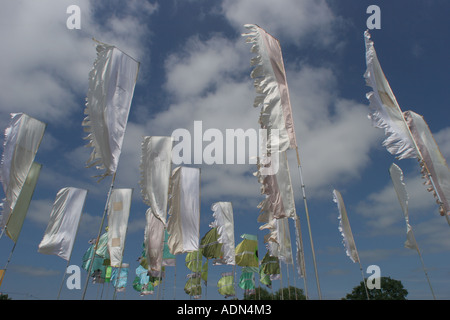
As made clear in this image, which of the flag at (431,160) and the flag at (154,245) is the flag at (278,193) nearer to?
the flag at (431,160)

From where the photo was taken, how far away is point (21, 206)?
47.0 ft

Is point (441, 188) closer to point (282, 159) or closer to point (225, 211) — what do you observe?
point (282, 159)

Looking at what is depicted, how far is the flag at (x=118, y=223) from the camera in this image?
14961 millimetres

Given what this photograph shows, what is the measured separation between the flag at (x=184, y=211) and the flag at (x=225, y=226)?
3.98m

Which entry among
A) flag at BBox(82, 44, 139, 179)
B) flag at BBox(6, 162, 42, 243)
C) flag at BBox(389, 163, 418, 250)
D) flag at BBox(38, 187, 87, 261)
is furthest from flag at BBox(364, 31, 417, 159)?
flag at BBox(6, 162, 42, 243)

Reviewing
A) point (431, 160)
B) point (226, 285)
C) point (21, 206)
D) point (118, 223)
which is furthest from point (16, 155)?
point (226, 285)

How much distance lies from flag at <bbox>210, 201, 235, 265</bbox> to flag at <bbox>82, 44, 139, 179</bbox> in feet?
35.6

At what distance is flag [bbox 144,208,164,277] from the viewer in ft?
43.2

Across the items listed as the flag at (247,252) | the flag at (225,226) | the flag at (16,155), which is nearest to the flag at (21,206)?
the flag at (16,155)

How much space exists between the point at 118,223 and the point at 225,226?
6.14 m

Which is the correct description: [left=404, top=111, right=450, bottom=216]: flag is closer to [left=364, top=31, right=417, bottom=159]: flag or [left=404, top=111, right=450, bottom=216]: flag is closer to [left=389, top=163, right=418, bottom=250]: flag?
[left=364, top=31, right=417, bottom=159]: flag

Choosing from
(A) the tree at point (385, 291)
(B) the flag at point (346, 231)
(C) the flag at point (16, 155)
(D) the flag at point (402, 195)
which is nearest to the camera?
(D) the flag at point (402, 195)
